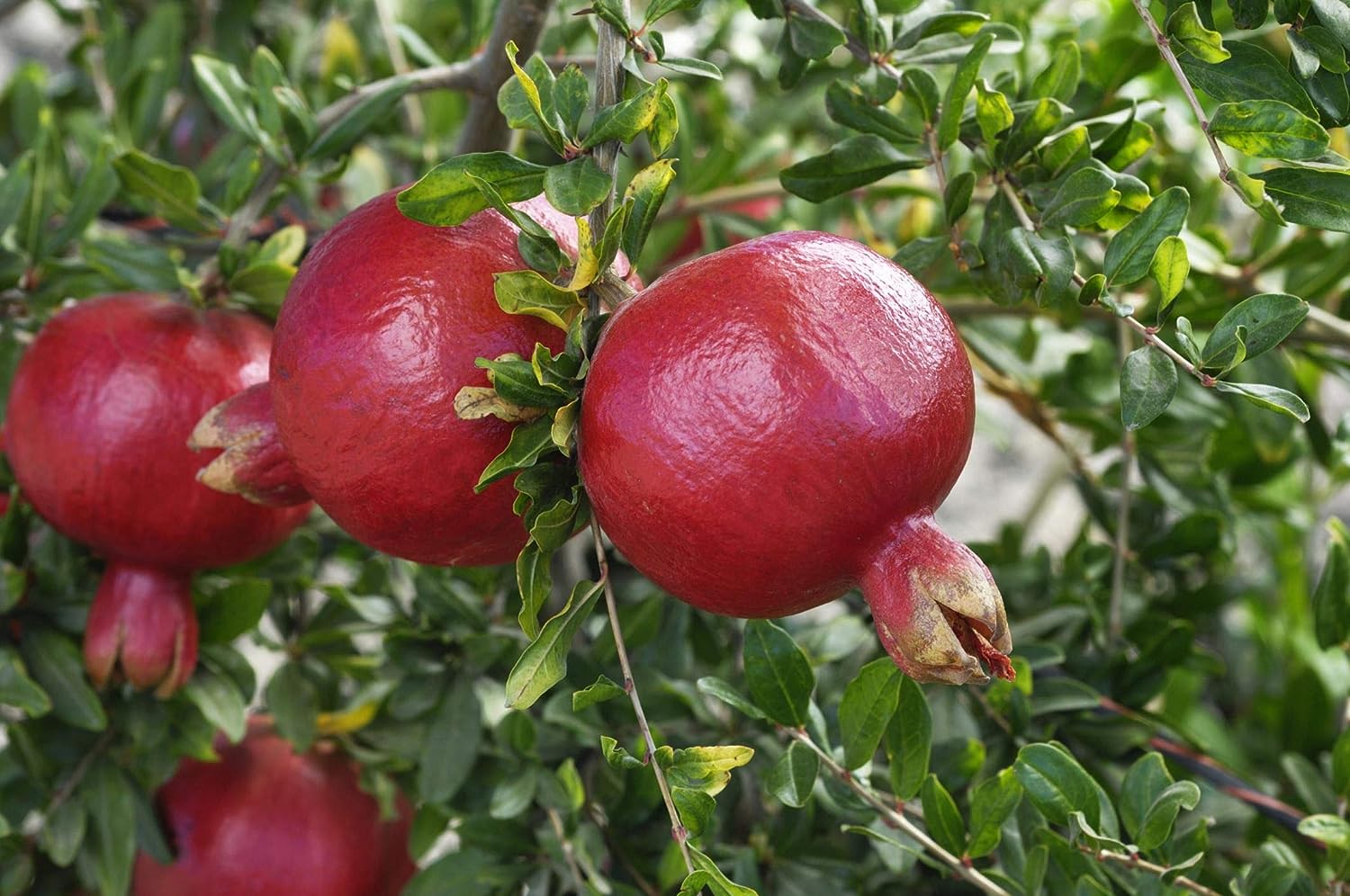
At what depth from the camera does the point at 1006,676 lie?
0.42 m

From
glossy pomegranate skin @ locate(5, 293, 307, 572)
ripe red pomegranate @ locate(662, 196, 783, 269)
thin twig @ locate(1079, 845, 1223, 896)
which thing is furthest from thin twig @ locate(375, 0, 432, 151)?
thin twig @ locate(1079, 845, 1223, 896)

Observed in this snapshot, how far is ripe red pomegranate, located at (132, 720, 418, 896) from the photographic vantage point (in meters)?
0.77

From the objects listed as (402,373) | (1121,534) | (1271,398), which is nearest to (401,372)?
(402,373)

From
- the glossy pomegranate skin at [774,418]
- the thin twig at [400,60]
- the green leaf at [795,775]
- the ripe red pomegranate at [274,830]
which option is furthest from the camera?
the thin twig at [400,60]

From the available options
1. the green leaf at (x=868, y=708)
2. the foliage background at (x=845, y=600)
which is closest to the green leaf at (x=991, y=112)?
the foliage background at (x=845, y=600)

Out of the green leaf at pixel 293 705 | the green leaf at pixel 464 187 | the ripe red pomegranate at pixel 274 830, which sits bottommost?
the ripe red pomegranate at pixel 274 830

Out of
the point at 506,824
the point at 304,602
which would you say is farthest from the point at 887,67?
the point at 304,602

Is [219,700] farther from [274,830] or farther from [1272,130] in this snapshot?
[1272,130]

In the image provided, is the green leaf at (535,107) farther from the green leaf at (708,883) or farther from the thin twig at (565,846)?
the thin twig at (565,846)

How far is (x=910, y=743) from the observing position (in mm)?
586

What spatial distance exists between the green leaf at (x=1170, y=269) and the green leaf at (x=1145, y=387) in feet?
0.09

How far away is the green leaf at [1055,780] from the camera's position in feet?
1.82

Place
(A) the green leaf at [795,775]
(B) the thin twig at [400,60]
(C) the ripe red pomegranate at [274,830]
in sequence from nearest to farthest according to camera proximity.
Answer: (A) the green leaf at [795,775] < (C) the ripe red pomegranate at [274,830] < (B) the thin twig at [400,60]

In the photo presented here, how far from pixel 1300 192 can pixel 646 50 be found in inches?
10.3
